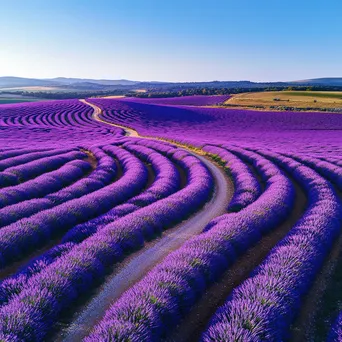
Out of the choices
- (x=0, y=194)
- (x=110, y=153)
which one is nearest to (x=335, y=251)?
(x=0, y=194)

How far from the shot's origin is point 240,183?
14.0 meters

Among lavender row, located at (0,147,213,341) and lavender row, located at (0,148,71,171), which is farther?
lavender row, located at (0,148,71,171)

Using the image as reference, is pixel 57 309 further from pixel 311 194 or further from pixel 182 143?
pixel 182 143

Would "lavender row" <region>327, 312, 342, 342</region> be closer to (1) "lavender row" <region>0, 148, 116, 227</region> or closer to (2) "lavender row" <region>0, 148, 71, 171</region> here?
(1) "lavender row" <region>0, 148, 116, 227</region>

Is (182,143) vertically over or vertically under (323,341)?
under

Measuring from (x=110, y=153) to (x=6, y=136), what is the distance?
1645cm

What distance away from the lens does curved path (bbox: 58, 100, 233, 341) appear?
528 cm

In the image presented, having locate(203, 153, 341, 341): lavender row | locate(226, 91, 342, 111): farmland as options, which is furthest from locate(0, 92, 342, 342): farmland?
locate(226, 91, 342, 111): farmland

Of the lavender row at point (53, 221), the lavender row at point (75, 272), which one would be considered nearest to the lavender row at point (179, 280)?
the lavender row at point (75, 272)

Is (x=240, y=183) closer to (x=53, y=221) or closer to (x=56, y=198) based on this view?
(x=56, y=198)

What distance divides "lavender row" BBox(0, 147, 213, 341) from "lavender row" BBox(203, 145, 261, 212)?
197cm

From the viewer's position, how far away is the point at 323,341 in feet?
16.0

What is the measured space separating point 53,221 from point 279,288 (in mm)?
6285

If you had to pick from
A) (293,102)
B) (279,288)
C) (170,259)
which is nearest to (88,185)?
(170,259)
